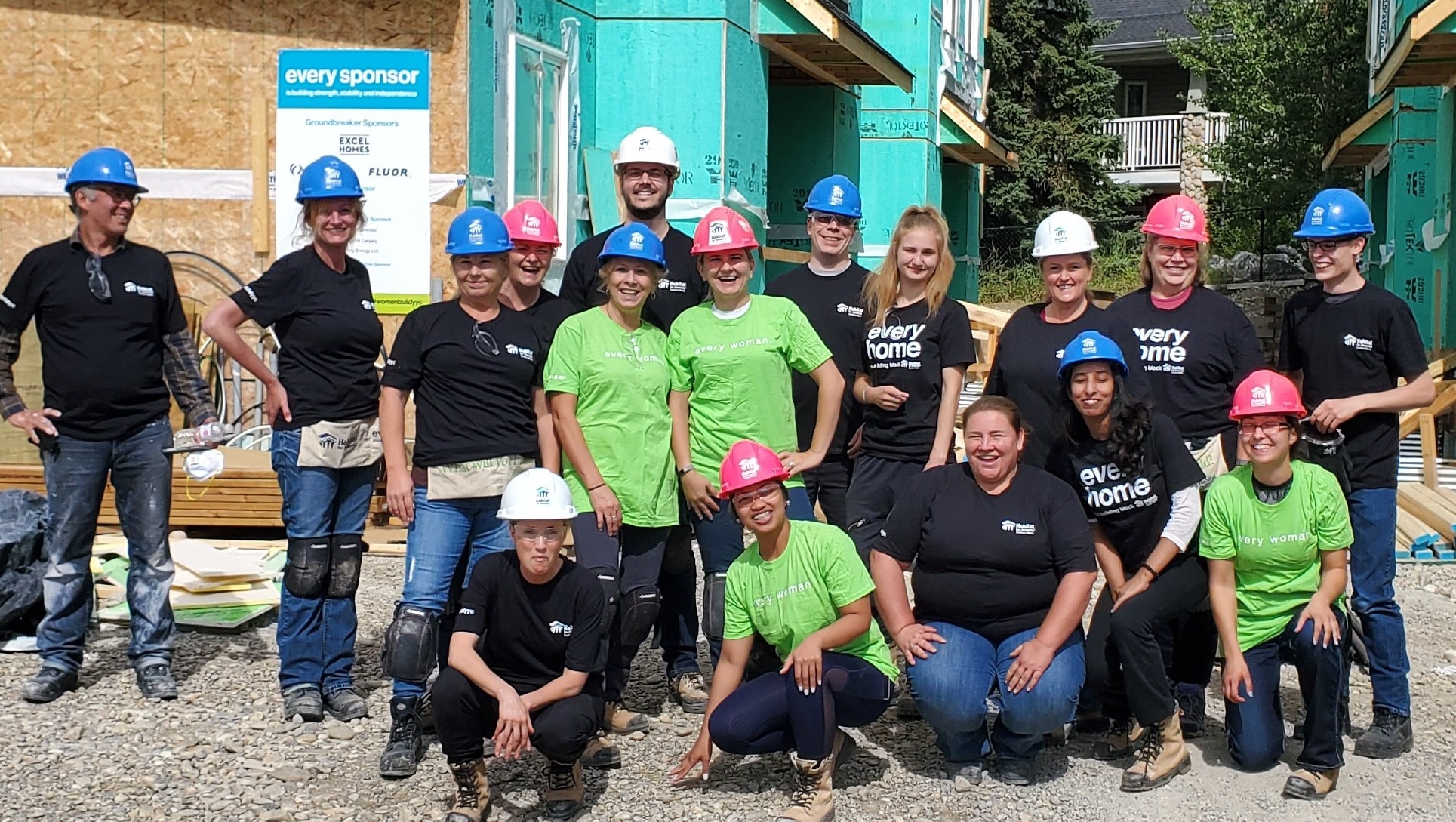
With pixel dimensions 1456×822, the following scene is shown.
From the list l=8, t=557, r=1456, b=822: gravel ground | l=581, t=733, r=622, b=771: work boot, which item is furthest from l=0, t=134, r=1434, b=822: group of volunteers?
l=8, t=557, r=1456, b=822: gravel ground

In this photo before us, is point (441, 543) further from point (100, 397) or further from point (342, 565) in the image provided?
point (100, 397)

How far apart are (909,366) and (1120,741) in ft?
5.27

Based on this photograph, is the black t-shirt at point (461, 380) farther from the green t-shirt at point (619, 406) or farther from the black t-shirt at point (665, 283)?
the black t-shirt at point (665, 283)

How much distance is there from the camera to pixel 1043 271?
580 cm

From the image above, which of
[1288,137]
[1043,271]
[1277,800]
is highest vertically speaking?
[1288,137]

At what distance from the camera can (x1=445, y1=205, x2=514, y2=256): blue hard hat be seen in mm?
5312

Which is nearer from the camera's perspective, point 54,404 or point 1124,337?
point 1124,337

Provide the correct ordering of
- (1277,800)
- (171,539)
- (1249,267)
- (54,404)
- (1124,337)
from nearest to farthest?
(1277,800) → (1124,337) → (54,404) → (171,539) → (1249,267)

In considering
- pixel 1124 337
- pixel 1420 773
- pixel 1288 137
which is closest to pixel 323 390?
pixel 1124 337

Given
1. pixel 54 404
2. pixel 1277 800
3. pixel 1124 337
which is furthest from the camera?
pixel 54 404

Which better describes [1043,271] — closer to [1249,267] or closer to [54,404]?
[54,404]

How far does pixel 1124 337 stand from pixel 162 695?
160 inches

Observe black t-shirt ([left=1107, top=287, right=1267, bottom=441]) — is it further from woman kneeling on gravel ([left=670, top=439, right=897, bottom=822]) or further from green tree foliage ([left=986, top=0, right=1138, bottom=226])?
green tree foliage ([left=986, top=0, right=1138, bottom=226])

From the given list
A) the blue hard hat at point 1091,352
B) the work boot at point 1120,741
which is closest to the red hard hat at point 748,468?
the blue hard hat at point 1091,352
